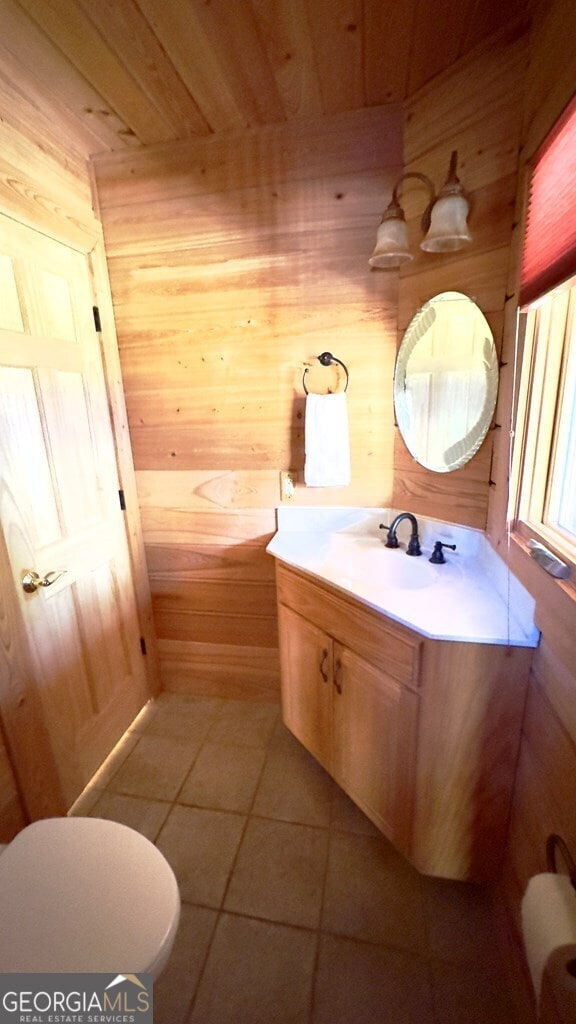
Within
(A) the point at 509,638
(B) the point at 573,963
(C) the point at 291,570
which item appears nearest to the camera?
(B) the point at 573,963

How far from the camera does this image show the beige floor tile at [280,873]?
1.16m

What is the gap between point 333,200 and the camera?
4.64ft

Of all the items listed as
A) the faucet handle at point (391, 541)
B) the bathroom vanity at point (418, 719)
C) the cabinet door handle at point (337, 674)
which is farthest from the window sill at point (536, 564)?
the cabinet door handle at point (337, 674)

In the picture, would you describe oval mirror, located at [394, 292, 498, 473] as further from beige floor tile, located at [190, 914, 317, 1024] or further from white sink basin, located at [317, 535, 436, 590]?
beige floor tile, located at [190, 914, 317, 1024]

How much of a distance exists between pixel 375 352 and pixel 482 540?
80cm

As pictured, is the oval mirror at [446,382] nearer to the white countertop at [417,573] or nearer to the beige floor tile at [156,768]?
the white countertop at [417,573]

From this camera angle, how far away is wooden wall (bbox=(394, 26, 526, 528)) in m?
1.10

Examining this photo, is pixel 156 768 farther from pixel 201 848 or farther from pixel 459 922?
pixel 459 922

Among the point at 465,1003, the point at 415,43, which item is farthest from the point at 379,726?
the point at 415,43

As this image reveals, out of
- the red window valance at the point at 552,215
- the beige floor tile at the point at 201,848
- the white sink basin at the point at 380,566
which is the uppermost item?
the red window valance at the point at 552,215

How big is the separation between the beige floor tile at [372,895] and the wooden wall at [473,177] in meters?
1.13

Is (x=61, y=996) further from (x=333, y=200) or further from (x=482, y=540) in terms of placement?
(x=333, y=200)

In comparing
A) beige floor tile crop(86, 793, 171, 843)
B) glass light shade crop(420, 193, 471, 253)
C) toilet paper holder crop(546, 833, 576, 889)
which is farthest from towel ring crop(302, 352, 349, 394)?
beige floor tile crop(86, 793, 171, 843)

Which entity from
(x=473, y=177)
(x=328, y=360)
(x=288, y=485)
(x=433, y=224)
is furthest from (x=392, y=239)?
(x=288, y=485)
